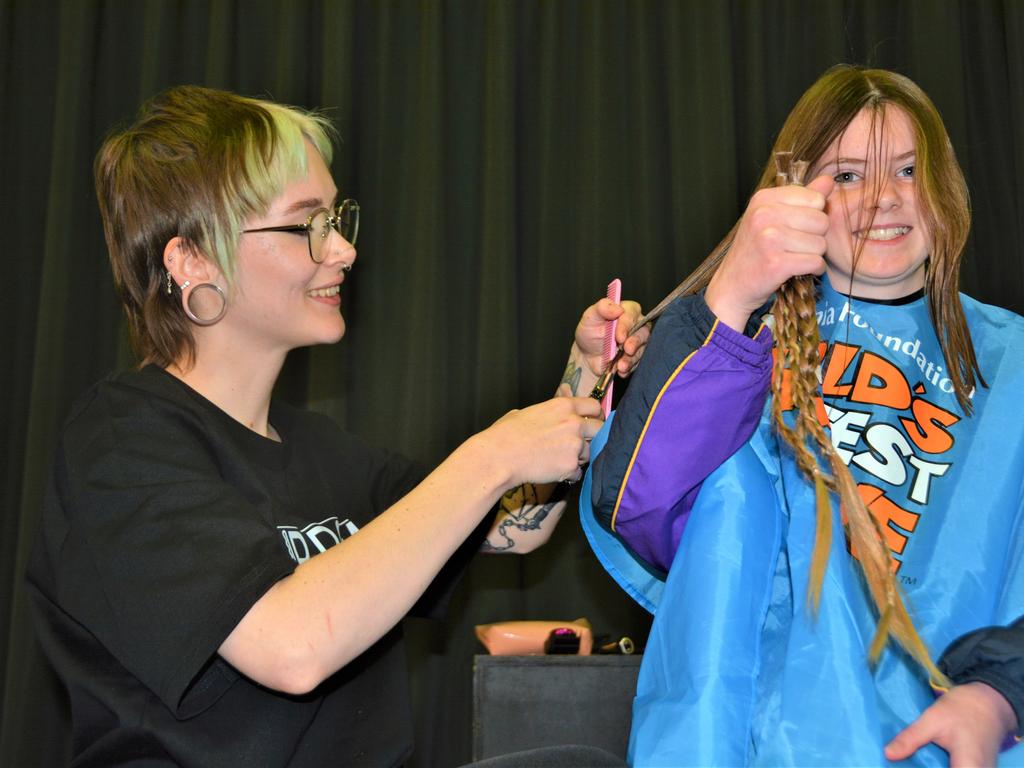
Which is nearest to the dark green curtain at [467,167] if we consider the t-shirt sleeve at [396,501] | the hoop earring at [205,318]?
the t-shirt sleeve at [396,501]

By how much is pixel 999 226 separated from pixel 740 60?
82 centimetres

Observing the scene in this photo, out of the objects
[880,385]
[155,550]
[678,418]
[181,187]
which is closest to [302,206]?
[181,187]

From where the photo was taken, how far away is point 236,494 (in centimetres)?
111

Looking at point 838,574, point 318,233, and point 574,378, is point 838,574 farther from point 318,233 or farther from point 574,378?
point 318,233

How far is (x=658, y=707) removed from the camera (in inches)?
37.9

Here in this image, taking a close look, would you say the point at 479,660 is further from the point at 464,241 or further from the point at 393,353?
the point at 464,241

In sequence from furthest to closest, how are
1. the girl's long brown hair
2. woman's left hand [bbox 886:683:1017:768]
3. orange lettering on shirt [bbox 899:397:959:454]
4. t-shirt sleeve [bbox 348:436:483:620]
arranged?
t-shirt sleeve [bbox 348:436:483:620]
orange lettering on shirt [bbox 899:397:959:454]
the girl's long brown hair
woman's left hand [bbox 886:683:1017:768]

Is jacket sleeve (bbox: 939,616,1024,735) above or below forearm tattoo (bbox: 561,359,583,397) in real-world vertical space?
below

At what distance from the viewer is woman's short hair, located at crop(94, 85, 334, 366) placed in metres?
1.34

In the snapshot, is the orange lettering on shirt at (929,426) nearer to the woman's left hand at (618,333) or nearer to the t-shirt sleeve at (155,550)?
the woman's left hand at (618,333)

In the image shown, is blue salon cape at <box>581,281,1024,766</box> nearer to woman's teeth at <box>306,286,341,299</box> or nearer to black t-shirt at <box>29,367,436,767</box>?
black t-shirt at <box>29,367,436,767</box>

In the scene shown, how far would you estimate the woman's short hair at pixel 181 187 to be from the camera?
1340 mm

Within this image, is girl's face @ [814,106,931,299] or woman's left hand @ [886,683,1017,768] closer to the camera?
woman's left hand @ [886,683,1017,768]

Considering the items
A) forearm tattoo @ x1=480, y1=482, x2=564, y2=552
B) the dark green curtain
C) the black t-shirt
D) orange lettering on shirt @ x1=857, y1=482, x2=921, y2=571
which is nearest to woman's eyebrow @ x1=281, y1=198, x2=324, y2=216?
the black t-shirt
